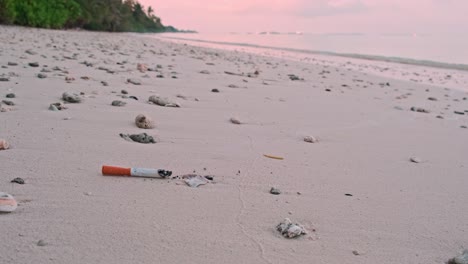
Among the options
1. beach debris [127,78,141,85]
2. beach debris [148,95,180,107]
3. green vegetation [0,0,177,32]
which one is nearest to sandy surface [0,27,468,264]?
beach debris [148,95,180,107]

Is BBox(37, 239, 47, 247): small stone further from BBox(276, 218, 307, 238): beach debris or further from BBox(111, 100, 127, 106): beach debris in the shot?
BBox(111, 100, 127, 106): beach debris

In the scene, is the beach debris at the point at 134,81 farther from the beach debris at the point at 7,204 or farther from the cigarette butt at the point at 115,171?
the beach debris at the point at 7,204

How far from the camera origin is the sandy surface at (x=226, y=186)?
1.50 meters

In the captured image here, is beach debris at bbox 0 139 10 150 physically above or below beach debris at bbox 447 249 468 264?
below

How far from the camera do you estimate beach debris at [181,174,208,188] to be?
2.07 meters

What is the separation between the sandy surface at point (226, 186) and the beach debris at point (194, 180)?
0.06 meters

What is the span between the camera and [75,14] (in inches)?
1407

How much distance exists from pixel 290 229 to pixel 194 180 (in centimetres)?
64

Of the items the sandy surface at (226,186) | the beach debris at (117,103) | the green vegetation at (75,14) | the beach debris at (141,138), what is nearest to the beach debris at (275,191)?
the sandy surface at (226,186)

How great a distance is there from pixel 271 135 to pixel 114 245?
1.94 meters

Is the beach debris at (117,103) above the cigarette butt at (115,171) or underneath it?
underneath

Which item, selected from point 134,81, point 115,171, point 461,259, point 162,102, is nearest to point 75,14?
point 134,81

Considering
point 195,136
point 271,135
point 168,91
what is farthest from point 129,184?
point 168,91

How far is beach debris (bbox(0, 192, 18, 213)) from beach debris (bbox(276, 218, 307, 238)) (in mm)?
962
